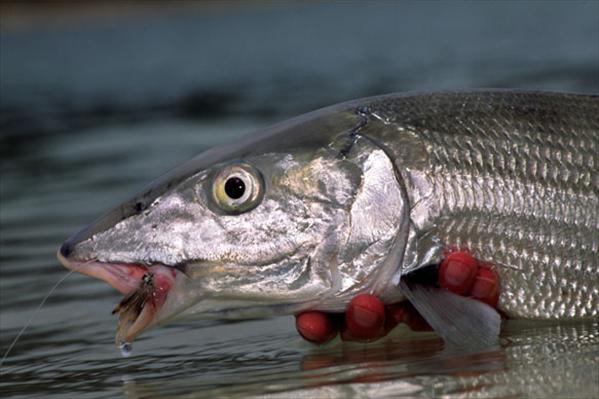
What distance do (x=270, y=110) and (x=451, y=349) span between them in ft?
38.9

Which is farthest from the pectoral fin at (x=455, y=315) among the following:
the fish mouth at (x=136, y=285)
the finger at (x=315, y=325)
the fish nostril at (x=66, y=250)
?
the fish nostril at (x=66, y=250)

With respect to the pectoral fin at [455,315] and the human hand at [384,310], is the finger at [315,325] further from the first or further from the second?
the pectoral fin at [455,315]

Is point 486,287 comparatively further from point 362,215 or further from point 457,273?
point 362,215

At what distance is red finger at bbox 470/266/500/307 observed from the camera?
5141 millimetres

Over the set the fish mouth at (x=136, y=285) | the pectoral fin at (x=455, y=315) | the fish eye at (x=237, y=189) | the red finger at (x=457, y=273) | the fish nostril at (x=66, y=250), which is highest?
the fish eye at (x=237, y=189)

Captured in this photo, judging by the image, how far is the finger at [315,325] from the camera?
526cm

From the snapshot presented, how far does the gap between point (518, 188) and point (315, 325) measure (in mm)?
857

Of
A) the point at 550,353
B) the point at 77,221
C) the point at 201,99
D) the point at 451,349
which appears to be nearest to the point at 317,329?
the point at 451,349

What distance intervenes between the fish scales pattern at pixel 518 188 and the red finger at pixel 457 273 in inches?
3.3

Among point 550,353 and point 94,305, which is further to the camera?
point 94,305

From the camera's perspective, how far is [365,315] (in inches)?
201

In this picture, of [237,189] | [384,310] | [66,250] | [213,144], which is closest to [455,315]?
[384,310]

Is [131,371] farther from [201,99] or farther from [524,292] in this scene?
[201,99]

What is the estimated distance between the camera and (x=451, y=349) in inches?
211
